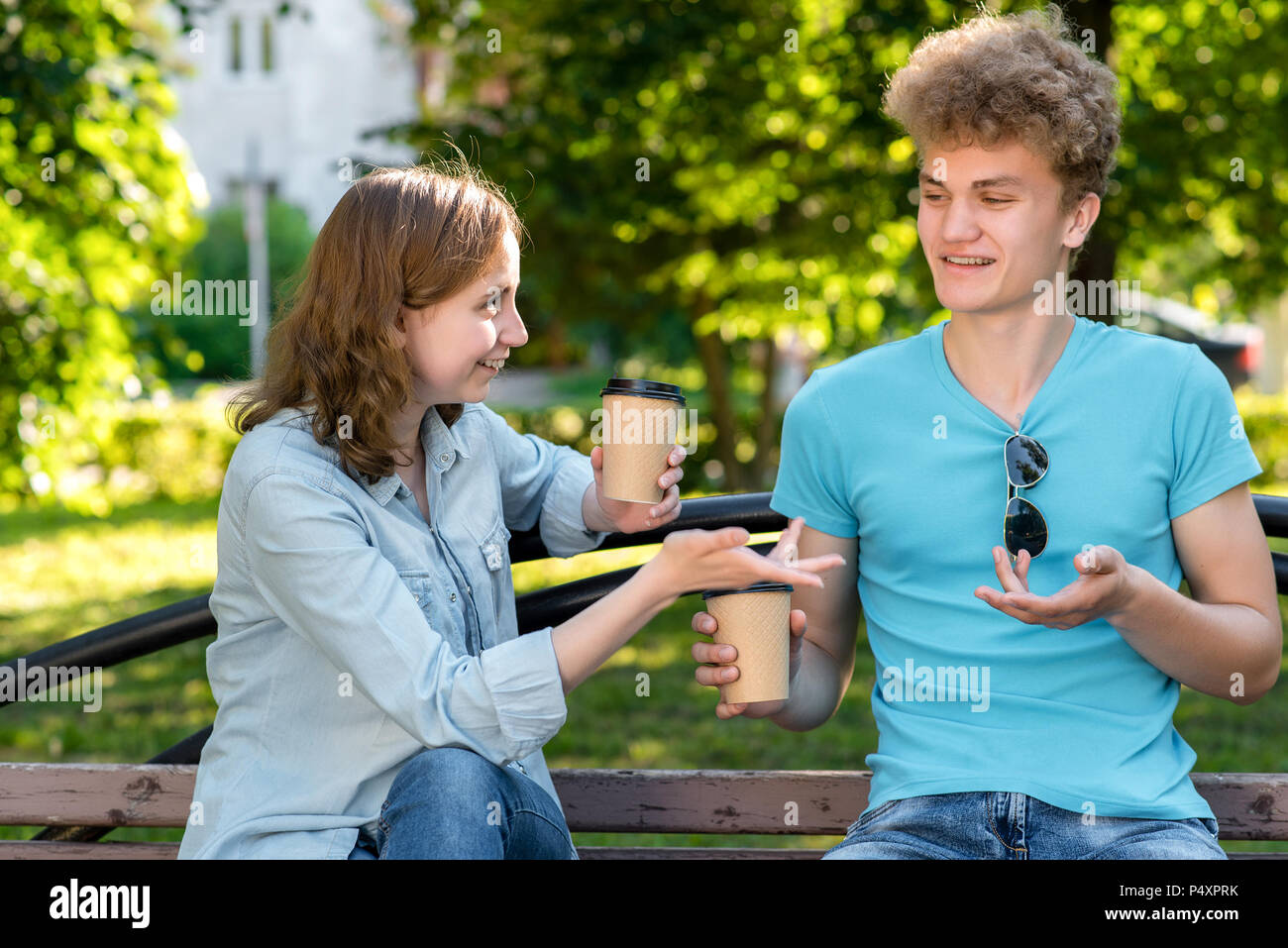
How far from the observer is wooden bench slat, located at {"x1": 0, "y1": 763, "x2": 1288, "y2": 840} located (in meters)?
2.52

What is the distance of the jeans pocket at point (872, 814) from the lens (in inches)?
88.4

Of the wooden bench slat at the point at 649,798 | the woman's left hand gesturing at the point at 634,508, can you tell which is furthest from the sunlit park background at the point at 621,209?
the woman's left hand gesturing at the point at 634,508

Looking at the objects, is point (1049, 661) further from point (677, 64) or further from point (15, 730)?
point (677, 64)

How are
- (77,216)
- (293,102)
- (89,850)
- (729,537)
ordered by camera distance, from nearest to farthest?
(729,537)
(89,850)
(77,216)
(293,102)

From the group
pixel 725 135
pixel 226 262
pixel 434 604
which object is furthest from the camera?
pixel 226 262

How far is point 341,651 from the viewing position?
6.56 feet

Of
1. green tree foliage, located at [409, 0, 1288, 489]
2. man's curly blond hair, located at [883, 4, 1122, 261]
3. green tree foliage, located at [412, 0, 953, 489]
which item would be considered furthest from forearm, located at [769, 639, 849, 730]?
green tree foliage, located at [409, 0, 1288, 489]

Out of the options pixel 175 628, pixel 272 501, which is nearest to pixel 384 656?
pixel 272 501

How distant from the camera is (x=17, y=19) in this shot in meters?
6.69

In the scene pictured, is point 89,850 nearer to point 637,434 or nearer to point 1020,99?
point 637,434

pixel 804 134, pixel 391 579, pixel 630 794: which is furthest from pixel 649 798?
pixel 804 134

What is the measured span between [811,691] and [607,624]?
1.72 ft

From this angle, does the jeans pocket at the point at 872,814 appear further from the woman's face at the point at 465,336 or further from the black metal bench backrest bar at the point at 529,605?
the woman's face at the point at 465,336

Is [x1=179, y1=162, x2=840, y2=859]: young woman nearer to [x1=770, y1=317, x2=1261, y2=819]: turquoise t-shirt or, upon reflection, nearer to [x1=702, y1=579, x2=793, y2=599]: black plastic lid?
[x1=702, y1=579, x2=793, y2=599]: black plastic lid
